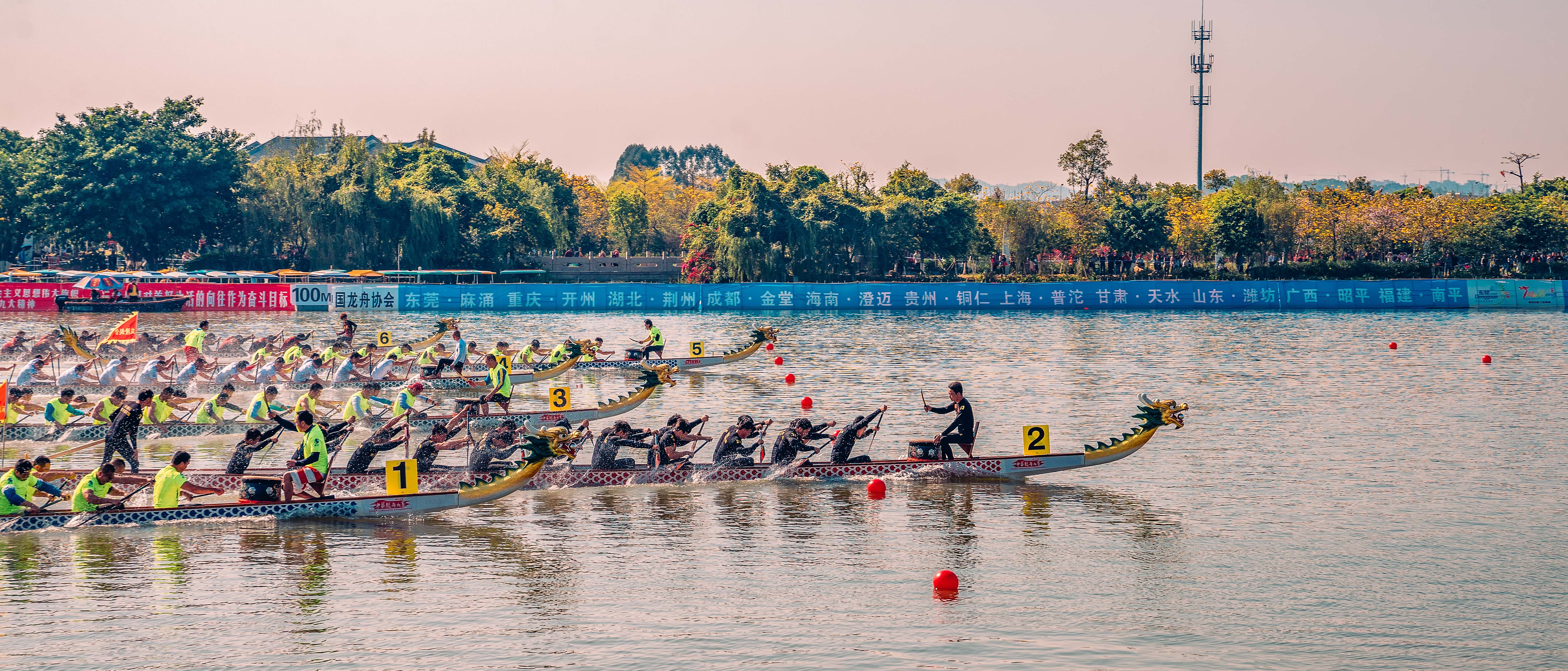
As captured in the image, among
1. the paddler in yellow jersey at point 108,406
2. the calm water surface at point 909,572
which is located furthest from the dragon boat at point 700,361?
the paddler in yellow jersey at point 108,406

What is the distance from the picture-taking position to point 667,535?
57.0 ft

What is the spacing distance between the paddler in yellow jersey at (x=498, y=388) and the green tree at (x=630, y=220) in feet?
261

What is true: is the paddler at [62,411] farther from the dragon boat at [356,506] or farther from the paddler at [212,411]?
the dragon boat at [356,506]

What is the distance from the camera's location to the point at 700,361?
39750mm

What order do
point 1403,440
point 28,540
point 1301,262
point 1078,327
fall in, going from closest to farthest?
1. point 28,540
2. point 1403,440
3. point 1078,327
4. point 1301,262

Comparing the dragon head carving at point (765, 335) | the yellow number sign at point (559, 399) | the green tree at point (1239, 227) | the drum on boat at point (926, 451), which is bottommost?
the drum on boat at point (926, 451)

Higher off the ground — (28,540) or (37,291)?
(37,291)

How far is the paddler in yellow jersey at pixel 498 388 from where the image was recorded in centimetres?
2475

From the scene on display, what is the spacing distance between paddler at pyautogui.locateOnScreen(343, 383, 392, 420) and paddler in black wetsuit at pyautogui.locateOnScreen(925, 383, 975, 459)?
1131 centimetres

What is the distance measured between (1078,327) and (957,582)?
45.1m

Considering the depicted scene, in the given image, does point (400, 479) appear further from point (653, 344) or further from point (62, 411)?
point (653, 344)

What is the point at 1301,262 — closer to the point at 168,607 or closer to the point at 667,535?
the point at 667,535

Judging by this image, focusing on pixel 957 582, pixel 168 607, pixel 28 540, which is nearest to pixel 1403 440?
pixel 957 582

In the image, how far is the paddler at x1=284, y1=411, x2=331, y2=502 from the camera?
58.5 ft
